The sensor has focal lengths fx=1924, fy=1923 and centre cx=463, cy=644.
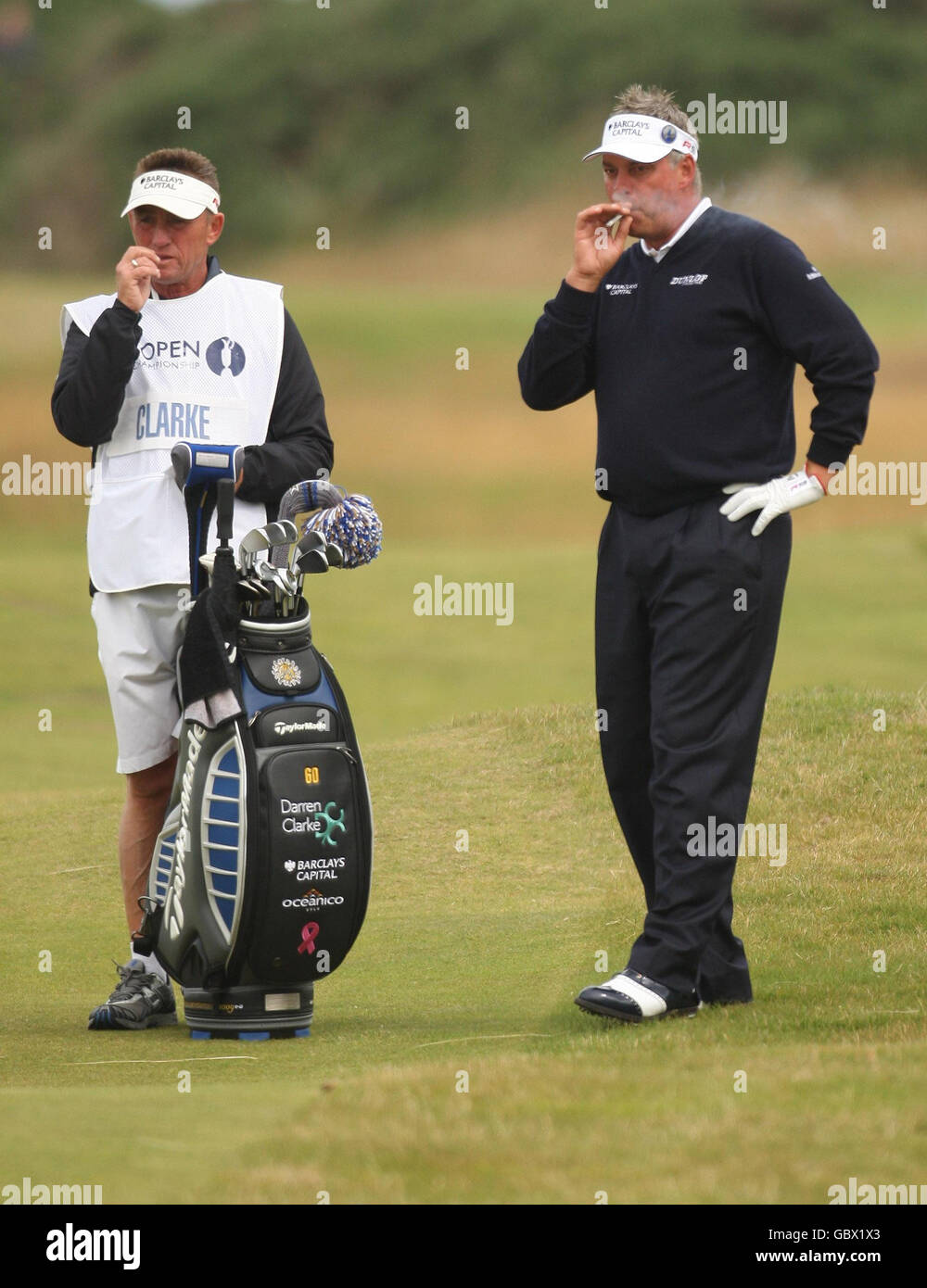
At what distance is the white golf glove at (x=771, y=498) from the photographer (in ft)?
14.7

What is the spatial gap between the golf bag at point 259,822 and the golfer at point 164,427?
30 cm

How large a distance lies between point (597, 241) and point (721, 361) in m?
0.41

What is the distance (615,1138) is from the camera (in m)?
3.12

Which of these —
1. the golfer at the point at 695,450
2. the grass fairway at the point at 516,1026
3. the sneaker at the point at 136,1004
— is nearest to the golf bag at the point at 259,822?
the grass fairway at the point at 516,1026

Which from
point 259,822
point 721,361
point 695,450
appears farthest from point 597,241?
point 259,822

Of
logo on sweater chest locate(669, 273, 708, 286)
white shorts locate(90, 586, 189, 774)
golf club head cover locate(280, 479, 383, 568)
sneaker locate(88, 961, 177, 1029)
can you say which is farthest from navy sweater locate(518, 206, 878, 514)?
sneaker locate(88, 961, 177, 1029)

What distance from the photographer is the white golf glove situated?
4.47 meters

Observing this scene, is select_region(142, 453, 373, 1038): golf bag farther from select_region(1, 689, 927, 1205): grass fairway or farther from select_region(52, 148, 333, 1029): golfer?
select_region(52, 148, 333, 1029): golfer

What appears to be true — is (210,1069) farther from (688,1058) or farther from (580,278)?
(580,278)

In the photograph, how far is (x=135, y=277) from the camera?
4730 mm

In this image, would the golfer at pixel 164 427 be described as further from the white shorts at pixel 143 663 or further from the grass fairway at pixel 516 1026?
the grass fairway at pixel 516 1026

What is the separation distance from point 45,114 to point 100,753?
3006 cm

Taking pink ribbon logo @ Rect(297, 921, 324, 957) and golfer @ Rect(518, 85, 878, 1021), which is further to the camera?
pink ribbon logo @ Rect(297, 921, 324, 957)
